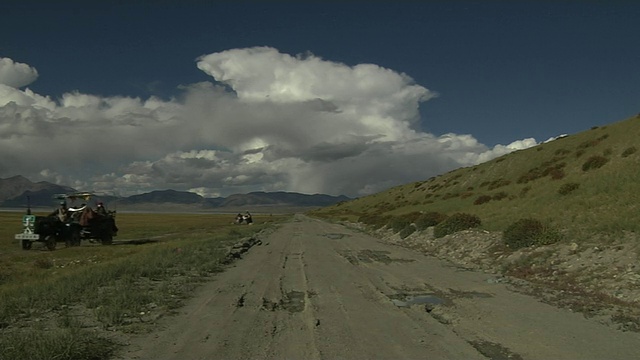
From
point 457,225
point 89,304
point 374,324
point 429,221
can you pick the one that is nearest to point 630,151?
point 429,221

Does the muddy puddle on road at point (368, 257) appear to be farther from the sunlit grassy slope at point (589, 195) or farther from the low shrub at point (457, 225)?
the sunlit grassy slope at point (589, 195)

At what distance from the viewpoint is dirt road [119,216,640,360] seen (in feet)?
25.0

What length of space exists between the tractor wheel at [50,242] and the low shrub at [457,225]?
24.9 m

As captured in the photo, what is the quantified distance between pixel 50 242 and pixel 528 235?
29.1 m

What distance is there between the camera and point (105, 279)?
1462 cm

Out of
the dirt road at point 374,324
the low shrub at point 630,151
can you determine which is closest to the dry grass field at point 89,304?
the dirt road at point 374,324

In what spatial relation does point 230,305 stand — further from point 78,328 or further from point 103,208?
point 103,208

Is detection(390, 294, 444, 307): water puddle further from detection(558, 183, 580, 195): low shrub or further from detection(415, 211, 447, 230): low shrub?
detection(415, 211, 447, 230): low shrub

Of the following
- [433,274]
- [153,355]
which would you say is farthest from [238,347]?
[433,274]

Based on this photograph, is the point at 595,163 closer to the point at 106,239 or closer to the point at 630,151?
the point at 630,151

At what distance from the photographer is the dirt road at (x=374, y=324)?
25.0 feet

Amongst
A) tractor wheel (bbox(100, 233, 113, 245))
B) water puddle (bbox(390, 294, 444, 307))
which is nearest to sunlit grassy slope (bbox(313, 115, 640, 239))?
water puddle (bbox(390, 294, 444, 307))

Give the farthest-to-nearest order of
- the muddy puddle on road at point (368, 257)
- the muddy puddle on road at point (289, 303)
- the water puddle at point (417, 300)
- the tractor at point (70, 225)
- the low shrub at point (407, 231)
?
the low shrub at point (407, 231)
the tractor at point (70, 225)
the muddy puddle on road at point (368, 257)
the water puddle at point (417, 300)
the muddy puddle on road at point (289, 303)

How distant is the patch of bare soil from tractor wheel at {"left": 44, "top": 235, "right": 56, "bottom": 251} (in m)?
25.5
